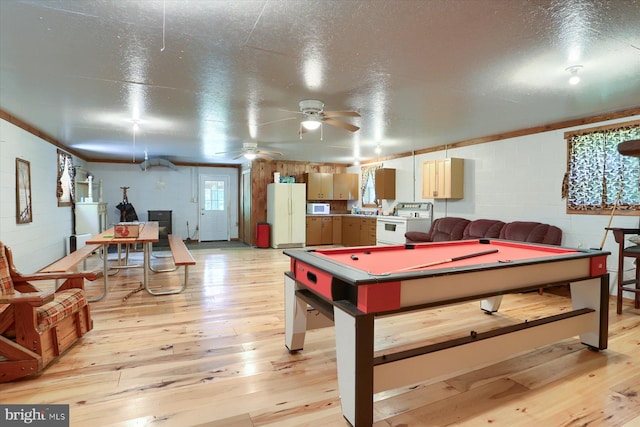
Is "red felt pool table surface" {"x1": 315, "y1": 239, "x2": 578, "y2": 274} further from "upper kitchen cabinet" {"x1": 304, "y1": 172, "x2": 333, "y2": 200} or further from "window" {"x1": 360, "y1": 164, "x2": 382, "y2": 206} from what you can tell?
"upper kitchen cabinet" {"x1": 304, "y1": 172, "x2": 333, "y2": 200}

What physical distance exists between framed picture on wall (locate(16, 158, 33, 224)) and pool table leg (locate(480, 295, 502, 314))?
6.17 meters

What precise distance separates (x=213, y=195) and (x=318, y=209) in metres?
3.32

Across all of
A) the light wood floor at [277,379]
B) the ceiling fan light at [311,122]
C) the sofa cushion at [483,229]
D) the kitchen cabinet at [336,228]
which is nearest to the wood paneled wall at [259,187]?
the kitchen cabinet at [336,228]

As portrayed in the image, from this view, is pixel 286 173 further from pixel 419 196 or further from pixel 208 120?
pixel 208 120

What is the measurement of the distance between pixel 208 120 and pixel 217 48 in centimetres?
240

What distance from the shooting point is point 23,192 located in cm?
501

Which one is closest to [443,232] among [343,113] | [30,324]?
[343,113]

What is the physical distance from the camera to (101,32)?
90.9 inches

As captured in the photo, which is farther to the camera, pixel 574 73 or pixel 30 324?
pixel 574 73

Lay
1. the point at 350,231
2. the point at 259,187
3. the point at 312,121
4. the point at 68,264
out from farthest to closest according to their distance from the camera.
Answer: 1. the point at 350,231
2. the point at 259,187
3. the point at 312,121
4. the point at 68,264

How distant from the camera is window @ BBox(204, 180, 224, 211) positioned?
33.9 ft

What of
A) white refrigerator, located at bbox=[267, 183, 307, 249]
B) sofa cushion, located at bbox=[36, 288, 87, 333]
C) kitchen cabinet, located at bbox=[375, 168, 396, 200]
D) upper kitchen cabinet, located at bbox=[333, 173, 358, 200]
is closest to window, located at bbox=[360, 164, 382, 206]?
upper kitchen cabinet, located at bbox=[333, 173, 358, 200]

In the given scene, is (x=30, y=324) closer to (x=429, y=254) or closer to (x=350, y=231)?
(x=429, y=254)

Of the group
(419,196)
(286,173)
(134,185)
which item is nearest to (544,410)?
(419,196)
